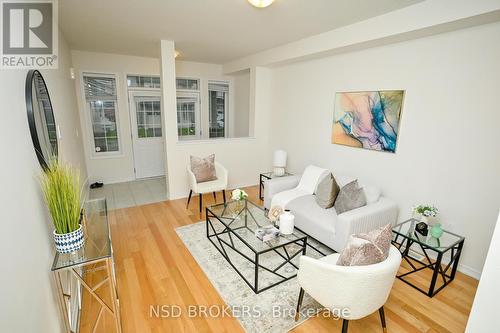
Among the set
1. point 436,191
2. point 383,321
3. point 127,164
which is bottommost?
point 383,321

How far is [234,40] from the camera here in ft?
12.3

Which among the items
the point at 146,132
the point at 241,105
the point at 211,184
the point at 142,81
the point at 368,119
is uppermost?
the point at 142,81

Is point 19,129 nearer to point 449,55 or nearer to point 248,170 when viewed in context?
point 449,55

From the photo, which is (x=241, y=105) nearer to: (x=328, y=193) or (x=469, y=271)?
(x=328, y=193)

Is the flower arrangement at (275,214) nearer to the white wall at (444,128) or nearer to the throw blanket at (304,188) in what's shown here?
the throw blanket at (304,188)

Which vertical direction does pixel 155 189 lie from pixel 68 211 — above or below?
below

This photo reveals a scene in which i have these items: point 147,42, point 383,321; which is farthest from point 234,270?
point 147,42

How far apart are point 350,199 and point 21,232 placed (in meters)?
2.75

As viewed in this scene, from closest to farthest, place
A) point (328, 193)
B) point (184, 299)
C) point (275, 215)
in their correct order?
point (184, 299) → point (275, 215) → point (328, 193)

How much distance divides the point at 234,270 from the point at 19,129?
203 centimetres

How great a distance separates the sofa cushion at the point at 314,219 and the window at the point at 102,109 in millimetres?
4102

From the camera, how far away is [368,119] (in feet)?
10.3

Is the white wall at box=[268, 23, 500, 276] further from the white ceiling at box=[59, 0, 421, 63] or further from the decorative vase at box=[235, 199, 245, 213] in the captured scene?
the decorative vase at box=[235, 199, 245, 213]

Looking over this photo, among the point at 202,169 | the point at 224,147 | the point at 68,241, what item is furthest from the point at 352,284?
the point at 224,147
